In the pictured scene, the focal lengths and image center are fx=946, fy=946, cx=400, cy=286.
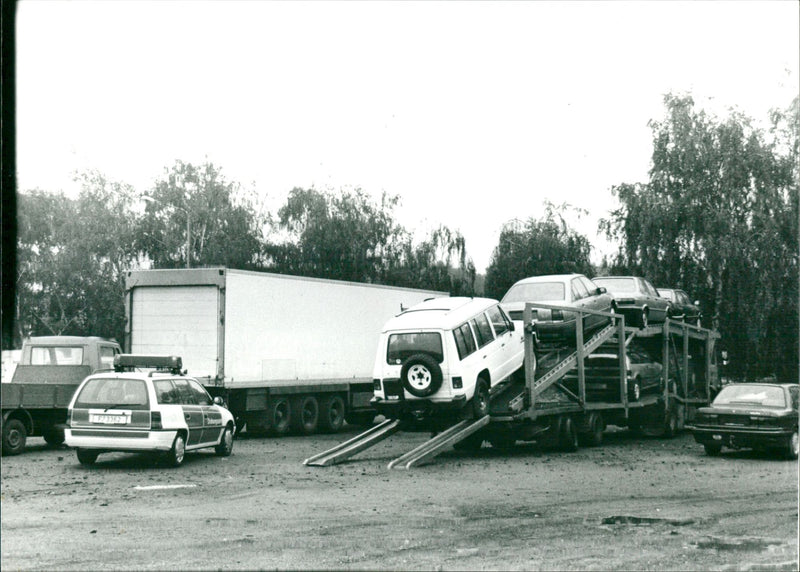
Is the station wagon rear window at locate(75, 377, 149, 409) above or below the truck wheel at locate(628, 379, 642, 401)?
above

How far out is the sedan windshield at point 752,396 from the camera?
1725 centimetres

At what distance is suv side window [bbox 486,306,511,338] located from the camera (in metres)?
18.0

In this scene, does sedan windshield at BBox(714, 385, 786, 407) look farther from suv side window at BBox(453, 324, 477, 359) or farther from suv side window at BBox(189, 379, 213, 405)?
suv side window at BBox(189, 379, 213, 405)

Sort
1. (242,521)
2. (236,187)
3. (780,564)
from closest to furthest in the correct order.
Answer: (780,564) < (242,521) < (236,187)

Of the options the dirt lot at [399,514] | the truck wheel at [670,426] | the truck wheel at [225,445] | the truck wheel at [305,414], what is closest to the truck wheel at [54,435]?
the dirt lot at [399,514]

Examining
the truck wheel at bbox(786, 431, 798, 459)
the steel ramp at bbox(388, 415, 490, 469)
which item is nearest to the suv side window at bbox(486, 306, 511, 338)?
the steel ramp at bbox(388, 415, 490, 469)

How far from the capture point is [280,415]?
2147 centimetres

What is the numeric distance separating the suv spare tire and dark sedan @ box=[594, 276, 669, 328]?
6.77 metres

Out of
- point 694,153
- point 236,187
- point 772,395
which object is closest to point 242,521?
point 772,395

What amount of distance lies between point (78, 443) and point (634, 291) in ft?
42.7

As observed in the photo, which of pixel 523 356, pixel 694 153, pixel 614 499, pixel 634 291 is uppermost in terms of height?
pixel 694 153

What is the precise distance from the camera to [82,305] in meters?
43.2

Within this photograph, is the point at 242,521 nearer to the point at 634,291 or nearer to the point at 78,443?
the point at 78,443

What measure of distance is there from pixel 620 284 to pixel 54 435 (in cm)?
1280
